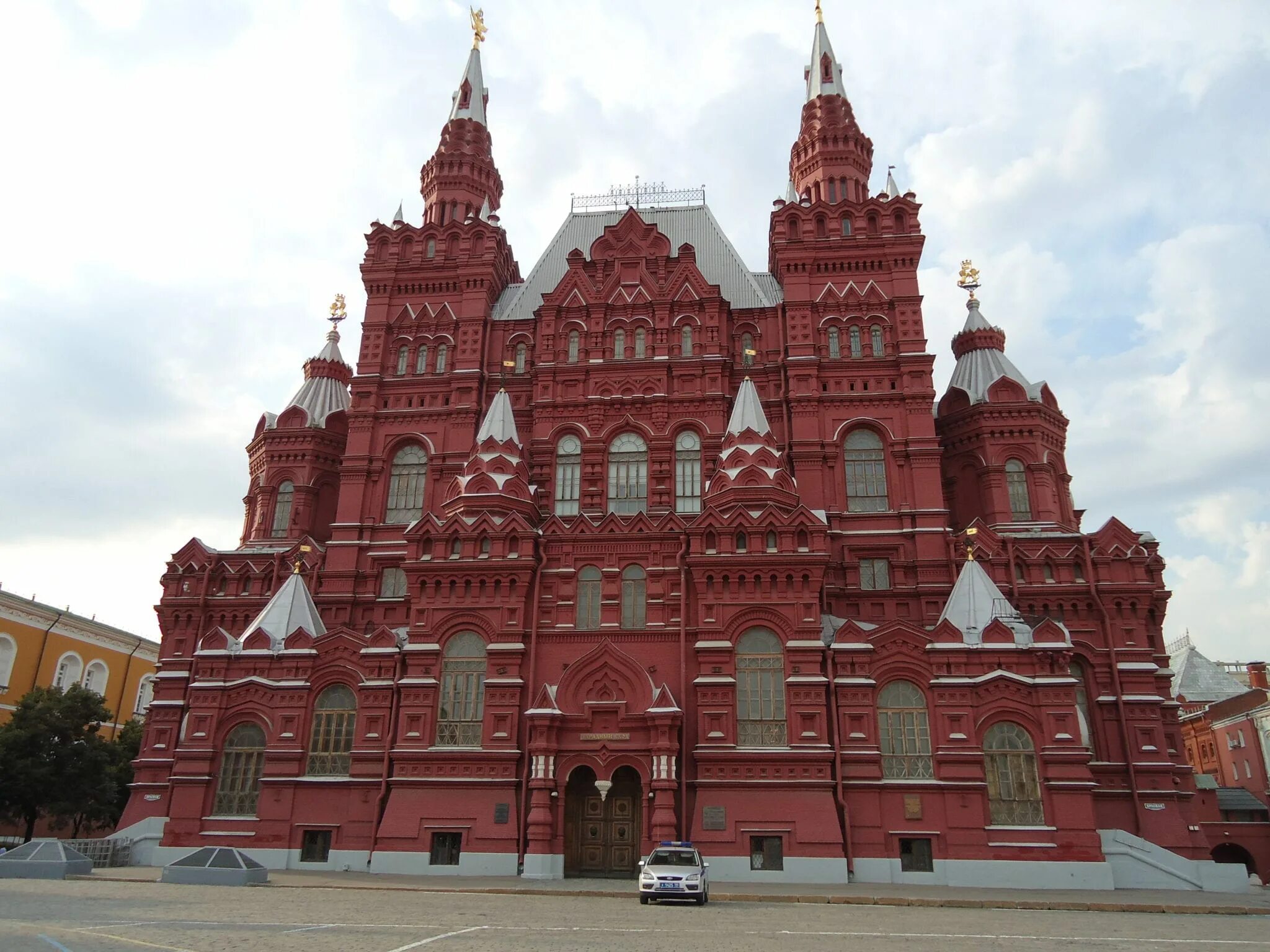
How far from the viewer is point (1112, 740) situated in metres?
33.3

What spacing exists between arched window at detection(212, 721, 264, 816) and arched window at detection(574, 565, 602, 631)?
11762 mm

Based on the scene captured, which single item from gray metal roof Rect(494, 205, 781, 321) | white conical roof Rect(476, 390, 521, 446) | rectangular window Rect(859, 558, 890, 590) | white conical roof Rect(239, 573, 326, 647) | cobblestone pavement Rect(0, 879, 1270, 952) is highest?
gray metal roof Rect(494, 205, 781, 321)

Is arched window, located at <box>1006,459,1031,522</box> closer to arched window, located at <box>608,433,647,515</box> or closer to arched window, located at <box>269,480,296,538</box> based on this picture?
arched window, located at <box>608,433,647,515</box>

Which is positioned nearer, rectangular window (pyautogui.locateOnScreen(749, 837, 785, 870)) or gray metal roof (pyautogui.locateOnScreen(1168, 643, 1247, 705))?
rectangular window (pyautogui.locateOnScreen(749, 837, 785, 870))

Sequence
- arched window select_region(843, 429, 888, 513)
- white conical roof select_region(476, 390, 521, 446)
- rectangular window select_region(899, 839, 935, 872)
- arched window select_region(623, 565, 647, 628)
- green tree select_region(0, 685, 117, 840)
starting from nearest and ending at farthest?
rectangular window select_region(899, 839, 935, 872)
arched window select_region(623, 565, 647, 628)
white conical roof select_region(476, 390, 521, 446)
arched window select_region(843, 429, 888, 513)
green tree select_region(0, 685, 117, 840)

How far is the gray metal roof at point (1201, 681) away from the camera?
71.2 m

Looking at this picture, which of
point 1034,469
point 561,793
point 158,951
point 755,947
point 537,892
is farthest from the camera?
point 1034,469

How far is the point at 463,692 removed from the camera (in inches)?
1261

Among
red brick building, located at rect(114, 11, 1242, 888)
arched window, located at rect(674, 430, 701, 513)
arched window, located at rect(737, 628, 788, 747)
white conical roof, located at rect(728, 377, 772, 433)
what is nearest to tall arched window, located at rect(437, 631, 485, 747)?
red brick building, located at rect(114, 11, 1242, 888)

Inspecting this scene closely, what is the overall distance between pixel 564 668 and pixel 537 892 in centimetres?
851

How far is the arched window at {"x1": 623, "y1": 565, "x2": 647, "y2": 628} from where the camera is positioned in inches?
1276

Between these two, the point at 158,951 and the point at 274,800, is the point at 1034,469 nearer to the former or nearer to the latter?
the point at 274,800

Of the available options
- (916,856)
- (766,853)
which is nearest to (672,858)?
(766,853)

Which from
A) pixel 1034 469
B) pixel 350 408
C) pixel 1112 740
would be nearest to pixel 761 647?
pixel 1112 740
